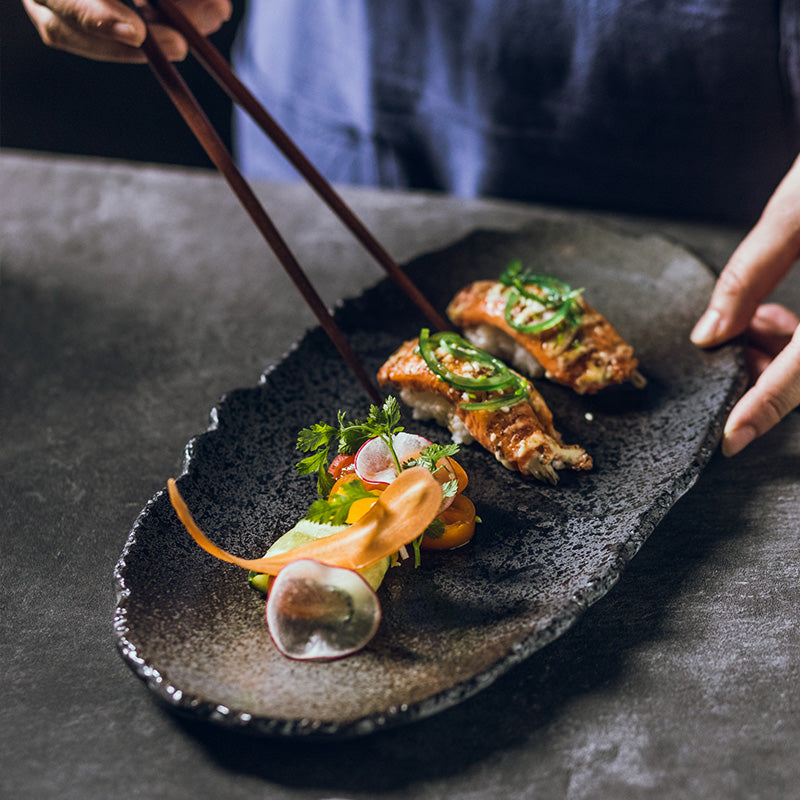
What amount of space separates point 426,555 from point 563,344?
3.28 ft

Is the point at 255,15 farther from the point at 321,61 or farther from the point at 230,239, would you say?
the point at 230,239

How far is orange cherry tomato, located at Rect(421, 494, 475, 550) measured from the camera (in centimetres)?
204

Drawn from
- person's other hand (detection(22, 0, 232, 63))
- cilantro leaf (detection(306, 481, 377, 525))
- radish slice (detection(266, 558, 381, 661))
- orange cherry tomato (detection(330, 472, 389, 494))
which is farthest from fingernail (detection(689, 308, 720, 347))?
person's other hand (detection(22, 0, 232, 63))

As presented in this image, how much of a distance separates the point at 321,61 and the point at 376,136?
1.46 feet

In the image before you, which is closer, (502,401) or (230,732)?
(230,732)

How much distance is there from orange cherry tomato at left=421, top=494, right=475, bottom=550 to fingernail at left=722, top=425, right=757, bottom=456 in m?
0.79

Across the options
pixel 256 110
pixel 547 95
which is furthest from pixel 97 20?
pixel 547 95

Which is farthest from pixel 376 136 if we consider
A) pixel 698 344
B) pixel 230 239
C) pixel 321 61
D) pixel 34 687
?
pixel 34 687

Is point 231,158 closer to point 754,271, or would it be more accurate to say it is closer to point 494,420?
Answer: point 494,420

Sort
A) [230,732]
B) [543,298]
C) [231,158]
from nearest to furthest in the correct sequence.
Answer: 1. [230,732]
2. [231,158]
3. [543,298]

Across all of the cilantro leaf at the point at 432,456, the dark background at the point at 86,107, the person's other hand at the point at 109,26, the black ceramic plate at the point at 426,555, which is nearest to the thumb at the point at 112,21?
the person's other hand at the point at 109,26

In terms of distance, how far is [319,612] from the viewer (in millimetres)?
1760

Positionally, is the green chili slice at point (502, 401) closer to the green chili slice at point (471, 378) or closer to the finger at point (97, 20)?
the green chili slice at point (471, 378)

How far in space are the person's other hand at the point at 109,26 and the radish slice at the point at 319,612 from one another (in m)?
1.65
